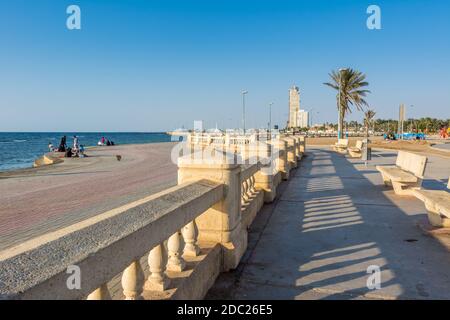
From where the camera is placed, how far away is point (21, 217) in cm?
780

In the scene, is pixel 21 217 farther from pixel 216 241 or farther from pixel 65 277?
pixel 65 277

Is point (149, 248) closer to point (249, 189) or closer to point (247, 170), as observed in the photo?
point (247, 170)

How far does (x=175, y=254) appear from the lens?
10.6ft

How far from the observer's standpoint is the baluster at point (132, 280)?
2.44 meters

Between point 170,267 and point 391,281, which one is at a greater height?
point 170,267

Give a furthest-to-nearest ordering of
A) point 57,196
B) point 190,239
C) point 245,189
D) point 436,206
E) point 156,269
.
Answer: point 57,196, point 245,189, point 436,206, point 190,239, point 156,269

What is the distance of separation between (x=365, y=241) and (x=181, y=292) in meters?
3.49

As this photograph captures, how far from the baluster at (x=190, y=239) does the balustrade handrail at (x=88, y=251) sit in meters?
0.64

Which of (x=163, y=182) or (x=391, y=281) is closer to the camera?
(x=391, y=281)

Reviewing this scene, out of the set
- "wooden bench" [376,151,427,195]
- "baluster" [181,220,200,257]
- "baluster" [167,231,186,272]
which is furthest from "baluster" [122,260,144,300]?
"wooden bench" [376,151,427,195]

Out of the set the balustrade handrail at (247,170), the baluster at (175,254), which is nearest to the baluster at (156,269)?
the baluster at (175,254)

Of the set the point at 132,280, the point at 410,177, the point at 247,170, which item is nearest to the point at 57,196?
the point at 247,170

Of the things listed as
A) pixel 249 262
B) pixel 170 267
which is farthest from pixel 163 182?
pixel 170 267

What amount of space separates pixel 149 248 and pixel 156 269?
49 centimetres
